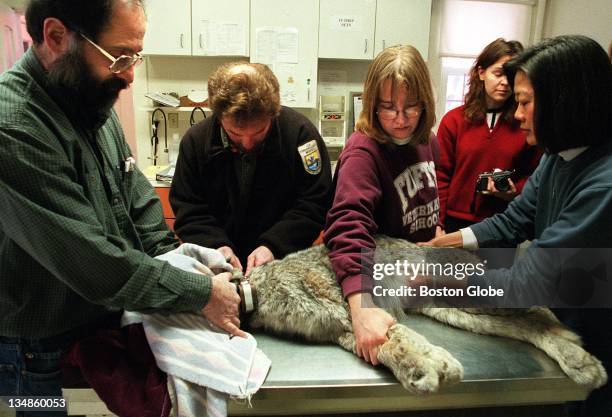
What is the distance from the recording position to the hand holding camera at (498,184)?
1.82 m

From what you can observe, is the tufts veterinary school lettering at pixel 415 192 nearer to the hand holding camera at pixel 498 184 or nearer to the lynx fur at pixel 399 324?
the lynx fur at pixel 399 324

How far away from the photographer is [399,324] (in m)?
1.05

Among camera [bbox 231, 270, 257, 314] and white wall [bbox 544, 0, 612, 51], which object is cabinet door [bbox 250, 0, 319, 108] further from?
camera [bbox 231, 270, 257, 314]

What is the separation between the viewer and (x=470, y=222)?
2.04 metres

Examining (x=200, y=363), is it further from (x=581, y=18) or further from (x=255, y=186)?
(x=581, y=18)

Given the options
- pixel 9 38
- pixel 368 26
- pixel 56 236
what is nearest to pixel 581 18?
pixel 368 26

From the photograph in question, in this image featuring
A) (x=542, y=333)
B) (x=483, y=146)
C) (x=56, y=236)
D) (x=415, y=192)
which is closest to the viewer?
(x=56, y=236)

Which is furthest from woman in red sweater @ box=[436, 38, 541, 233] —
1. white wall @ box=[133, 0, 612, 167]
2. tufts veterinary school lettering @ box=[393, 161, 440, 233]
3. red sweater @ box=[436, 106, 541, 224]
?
white wall @ box=[133, 0, 612, 167]

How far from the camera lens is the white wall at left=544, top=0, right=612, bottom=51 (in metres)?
3.00

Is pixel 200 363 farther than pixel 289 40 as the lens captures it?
No

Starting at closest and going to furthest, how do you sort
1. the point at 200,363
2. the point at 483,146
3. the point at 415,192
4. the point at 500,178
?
the point at 200,363, the point at 415,192, the point at 500,178, the point at 483,146

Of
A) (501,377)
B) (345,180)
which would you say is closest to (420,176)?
(345,180)

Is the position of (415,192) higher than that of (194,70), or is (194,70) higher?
(194,70)

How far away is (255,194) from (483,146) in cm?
108
